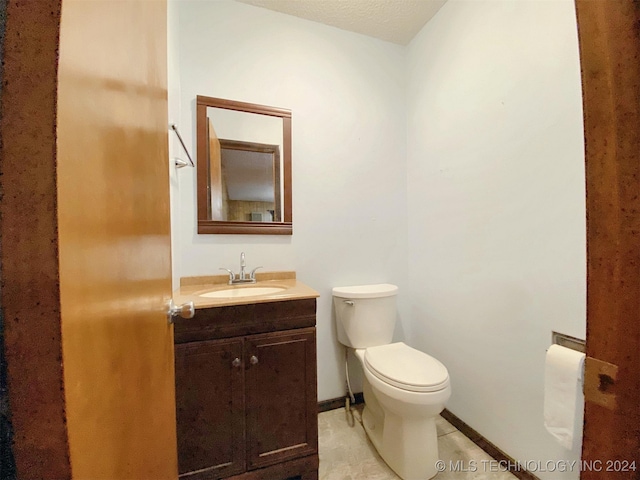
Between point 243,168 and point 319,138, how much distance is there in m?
0.54

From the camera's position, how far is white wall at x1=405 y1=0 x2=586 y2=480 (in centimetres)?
105

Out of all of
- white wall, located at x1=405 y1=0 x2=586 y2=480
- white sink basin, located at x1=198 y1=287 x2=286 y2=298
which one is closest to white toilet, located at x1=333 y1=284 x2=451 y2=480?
white wall, located at x1=405 y1=0 x2=586 y2=480

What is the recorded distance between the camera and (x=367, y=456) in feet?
4.47

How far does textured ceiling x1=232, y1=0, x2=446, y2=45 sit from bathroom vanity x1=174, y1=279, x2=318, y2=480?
173cm

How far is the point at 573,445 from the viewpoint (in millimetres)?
989

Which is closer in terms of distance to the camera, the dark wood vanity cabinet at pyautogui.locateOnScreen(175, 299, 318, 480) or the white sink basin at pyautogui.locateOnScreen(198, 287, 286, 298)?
the dark wood vanity cabinet at pyautogui.locateOnScreen(175, 299, 318, 480)

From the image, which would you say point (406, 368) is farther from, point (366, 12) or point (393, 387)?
point (366, 12)

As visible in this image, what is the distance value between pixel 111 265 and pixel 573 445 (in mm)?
1583

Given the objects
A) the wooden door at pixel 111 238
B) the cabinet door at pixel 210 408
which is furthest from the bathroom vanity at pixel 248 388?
the wooden door at pixel 111 238

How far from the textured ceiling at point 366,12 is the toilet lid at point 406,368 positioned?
2.06 meters

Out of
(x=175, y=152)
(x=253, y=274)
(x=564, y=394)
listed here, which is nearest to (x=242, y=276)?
(x=253, y=274)

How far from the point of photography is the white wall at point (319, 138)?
4.98ft

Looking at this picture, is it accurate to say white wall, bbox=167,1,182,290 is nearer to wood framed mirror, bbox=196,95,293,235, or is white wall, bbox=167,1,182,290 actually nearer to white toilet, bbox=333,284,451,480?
wood framed mirror, bbox=196,95,293,235

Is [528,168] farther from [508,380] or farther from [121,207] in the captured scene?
[121,207]
